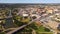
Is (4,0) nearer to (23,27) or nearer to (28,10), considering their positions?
(28,10)

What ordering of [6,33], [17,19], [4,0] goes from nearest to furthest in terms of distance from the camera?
[6,33], [17,19], [4,0]

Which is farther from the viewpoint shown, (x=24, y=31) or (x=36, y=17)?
(x=36, y=17)

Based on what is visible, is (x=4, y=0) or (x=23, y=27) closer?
(x=23, y=27)

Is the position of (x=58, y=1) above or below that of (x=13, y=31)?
above

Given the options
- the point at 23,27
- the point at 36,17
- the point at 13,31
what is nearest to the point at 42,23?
the point at 36,17

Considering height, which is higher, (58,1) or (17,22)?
(58,1)

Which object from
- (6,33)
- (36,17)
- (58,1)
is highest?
(58,1)

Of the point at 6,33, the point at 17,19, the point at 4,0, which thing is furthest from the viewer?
the point at 4,0

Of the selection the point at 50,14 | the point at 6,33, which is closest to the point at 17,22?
the point at 6,33

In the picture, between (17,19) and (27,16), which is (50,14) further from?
(17,19)
